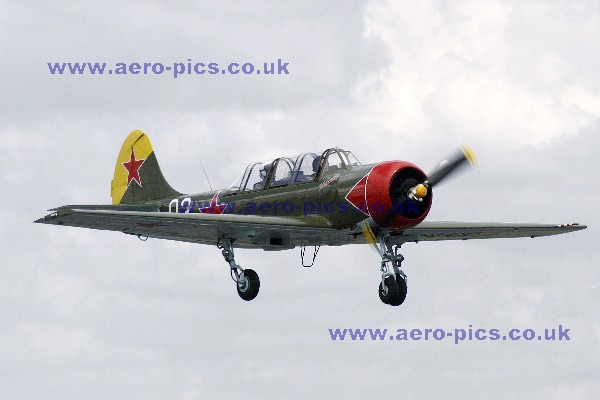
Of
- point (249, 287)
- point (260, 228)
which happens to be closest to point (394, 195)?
point (260, 228)

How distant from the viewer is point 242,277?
90.8ft

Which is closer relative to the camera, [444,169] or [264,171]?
[444,169]

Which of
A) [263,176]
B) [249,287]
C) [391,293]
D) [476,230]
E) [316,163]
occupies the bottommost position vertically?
[391,293]

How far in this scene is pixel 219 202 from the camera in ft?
94.1

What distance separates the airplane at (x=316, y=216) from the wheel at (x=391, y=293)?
20mm

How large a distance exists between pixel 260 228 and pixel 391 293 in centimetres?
299

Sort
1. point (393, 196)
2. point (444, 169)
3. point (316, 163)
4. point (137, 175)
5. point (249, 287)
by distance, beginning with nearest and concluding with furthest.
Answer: point (393, 196), point (444, 169), point (316, 163), point (249, 287), point (137, 175)

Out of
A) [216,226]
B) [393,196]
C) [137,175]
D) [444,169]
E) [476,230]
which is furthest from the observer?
[137,175]

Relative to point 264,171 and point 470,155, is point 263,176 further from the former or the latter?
point 470,155

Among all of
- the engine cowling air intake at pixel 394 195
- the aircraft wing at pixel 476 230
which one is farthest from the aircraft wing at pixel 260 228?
the engine cowling air intake at pixel 394 195

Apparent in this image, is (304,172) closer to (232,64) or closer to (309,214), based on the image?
(309,214)

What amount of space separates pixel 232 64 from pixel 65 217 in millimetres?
7201

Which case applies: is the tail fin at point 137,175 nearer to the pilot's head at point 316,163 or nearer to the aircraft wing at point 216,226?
the aircraft wing at point 216,226

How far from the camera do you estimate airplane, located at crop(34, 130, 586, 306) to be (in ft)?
83.1
